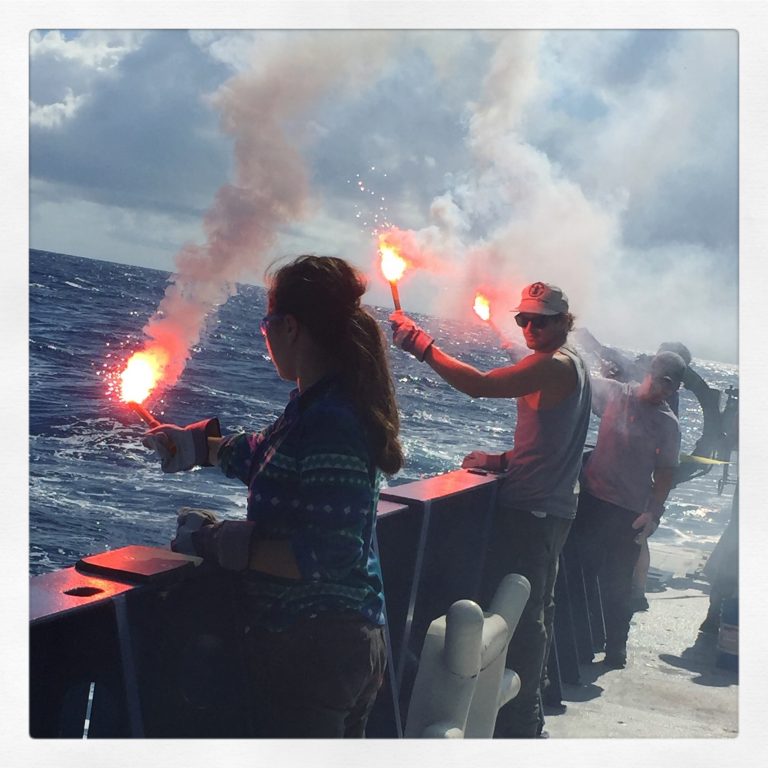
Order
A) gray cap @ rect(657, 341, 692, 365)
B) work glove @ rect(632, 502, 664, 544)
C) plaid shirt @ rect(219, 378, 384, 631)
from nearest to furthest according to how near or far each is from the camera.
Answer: plaid shirt @ rect(219, 378, 384, 631)
gray cap @ rect(657, 341, 692, 365)
work glove @ rect(632, 502, 664, 544)

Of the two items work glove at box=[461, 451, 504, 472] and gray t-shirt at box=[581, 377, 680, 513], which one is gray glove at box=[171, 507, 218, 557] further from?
gray t-shirt at box=[581, 377, 680, 513]

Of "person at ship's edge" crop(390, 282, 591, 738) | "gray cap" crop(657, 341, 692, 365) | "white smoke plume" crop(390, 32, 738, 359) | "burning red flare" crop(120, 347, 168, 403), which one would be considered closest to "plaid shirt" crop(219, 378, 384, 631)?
"burning red flare" crop(120, 347, 168, 403)

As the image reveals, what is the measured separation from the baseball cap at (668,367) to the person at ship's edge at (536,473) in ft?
1.60

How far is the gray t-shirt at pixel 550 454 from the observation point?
271 centimetres

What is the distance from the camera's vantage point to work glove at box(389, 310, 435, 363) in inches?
97.4

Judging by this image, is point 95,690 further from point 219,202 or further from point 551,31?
point 551,31

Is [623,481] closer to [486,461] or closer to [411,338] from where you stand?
[486,461]

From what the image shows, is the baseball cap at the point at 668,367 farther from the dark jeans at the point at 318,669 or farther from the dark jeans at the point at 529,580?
the dark jeans at the point at 318,669

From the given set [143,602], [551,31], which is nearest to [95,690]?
[143,602]

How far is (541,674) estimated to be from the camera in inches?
113

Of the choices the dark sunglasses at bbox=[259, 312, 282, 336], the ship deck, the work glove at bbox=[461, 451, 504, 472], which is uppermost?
the dark sunglasses at bbox=[259, 312, 282, 336]

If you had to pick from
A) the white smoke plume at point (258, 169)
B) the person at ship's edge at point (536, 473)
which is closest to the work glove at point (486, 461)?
the person at ship's edge at point (536, 473)

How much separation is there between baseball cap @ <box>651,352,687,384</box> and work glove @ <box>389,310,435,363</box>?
3.21 feet
